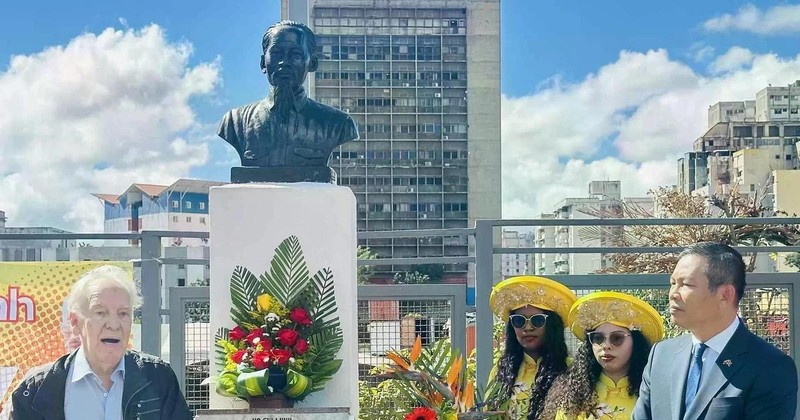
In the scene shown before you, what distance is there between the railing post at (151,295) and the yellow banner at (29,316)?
224mm

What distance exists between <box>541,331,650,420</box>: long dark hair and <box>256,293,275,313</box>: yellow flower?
4.09 ft

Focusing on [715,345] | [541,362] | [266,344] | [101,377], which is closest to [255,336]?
[266,344]

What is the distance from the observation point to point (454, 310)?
15.9 feet

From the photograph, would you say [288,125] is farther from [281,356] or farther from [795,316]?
[795,316]

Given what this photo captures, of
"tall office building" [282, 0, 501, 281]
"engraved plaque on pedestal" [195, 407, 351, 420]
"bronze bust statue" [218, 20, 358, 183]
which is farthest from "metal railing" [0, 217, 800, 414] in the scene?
"tall office building" [282, 0, 501, 281]

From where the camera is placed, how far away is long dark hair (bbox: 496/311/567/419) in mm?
3438

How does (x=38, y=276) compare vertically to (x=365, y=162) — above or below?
below

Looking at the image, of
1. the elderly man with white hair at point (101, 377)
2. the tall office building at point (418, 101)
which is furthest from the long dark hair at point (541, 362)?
the tall office building at point (418, 101)

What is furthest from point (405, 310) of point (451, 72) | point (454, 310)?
point (451, 72)

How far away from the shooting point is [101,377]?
A: 268 centimetres

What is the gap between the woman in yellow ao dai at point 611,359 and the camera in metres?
3.28

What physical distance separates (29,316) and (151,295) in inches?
26.9

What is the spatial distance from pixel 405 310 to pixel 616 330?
5.92 feet

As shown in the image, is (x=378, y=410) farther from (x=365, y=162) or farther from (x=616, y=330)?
(x=365, y=162)
